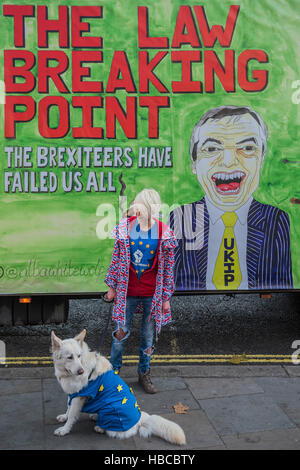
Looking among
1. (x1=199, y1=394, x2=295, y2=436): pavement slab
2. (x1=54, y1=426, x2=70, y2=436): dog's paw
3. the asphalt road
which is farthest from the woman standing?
the asphalt road

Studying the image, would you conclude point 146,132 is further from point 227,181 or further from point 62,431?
point 62,431

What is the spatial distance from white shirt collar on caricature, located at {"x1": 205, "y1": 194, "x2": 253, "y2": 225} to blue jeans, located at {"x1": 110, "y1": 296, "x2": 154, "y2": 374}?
5.64 ft

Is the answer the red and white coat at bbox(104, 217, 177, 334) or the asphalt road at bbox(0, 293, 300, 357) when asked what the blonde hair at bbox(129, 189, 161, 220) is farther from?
the asphalt road at bbox(0, 293, 300, 357)

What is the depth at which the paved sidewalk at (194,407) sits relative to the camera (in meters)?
4.49

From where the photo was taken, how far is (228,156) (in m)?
6.73

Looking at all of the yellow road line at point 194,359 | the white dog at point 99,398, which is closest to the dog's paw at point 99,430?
the white dog at point 99,398

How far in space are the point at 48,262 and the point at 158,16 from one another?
3248 mm

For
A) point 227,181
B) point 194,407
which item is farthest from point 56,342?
point 227,181

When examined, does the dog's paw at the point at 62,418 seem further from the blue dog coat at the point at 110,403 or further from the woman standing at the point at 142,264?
the woman standing at the point at 142,264

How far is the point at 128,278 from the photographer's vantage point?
17.7 feet

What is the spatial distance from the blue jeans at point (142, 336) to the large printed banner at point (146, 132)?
4.01 feet

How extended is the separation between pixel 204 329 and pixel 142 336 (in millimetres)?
2430
